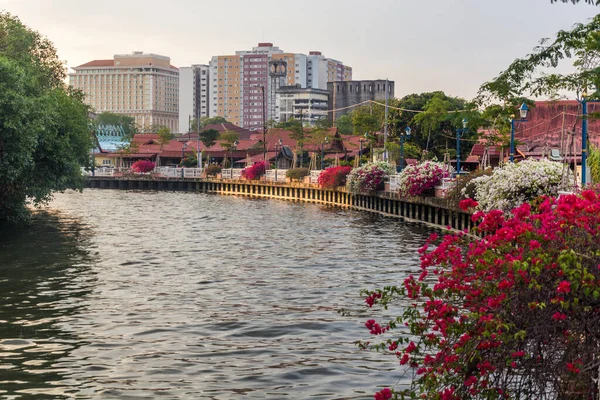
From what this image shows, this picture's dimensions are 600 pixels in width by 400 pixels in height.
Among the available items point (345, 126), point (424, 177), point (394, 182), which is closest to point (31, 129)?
point (424, 177)

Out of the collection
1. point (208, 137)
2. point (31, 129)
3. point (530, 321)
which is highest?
point (208, 137)

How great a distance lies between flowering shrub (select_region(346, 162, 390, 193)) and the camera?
5997 cm

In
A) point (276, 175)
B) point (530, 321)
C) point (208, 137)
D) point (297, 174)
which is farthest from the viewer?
point (208, 137)

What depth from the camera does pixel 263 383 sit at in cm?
1407

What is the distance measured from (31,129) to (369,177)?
2744cm

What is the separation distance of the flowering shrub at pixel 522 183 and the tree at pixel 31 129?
18019 mm

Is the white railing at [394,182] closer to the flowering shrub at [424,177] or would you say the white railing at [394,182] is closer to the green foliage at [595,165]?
the flowering shrub at [424,177]

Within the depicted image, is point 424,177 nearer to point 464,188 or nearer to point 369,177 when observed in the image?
point 464,188

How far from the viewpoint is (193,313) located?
20109 millimetres

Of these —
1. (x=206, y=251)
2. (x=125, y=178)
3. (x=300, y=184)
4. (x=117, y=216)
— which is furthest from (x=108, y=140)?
(x=206, y=251)

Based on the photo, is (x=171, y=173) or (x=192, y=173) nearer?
(x=192, y=173)

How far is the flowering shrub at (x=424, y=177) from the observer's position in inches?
1917

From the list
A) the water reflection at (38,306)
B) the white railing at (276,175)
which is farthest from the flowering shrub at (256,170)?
the water reflection at (38,306)

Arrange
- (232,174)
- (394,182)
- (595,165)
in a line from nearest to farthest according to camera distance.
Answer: (595,165), (394,182), (232,174)
